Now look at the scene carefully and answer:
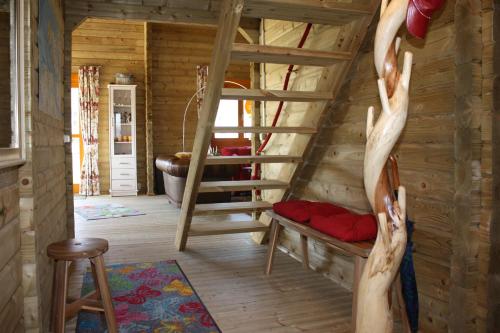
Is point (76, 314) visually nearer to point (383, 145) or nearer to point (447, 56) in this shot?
point (383, 145)

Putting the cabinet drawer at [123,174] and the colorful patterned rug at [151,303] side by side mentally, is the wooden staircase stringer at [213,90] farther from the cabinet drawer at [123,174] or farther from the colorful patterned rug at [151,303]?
the cabinet drawer at [123,174]

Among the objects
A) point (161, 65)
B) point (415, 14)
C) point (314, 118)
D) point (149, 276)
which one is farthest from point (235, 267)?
point (161, 65)

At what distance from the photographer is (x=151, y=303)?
9.06 feet

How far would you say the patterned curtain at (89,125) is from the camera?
841cm

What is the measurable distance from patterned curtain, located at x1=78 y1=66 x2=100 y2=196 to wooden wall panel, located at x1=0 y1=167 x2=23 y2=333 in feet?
22.5

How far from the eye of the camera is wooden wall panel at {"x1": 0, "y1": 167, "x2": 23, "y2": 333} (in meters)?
1.60

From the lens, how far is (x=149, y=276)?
3.32 metres

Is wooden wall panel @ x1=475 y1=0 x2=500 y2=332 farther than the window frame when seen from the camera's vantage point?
No

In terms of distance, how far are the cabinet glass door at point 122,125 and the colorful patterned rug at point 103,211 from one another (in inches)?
67.5

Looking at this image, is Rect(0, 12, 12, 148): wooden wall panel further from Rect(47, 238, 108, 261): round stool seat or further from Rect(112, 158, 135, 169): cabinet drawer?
Rect(112, 158, 135, 169): cabinet drawer

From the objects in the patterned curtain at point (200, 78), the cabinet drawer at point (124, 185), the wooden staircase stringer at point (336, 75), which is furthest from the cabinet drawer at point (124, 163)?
the wooden staircase stringer at point (336, 75)

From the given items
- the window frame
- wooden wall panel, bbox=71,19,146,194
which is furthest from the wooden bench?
the window frame

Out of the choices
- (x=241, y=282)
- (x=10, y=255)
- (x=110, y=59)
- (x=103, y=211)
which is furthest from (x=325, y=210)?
(x=110, y=59)

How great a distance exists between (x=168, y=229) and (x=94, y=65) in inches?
191
